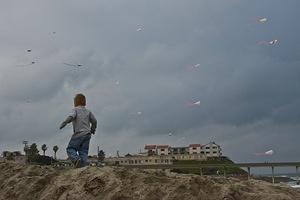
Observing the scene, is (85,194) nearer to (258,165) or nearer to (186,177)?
(186,177)

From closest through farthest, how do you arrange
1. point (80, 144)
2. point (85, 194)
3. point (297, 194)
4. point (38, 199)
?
point (297, 194), point (85, 194), point (38, 199), point (80, 144)

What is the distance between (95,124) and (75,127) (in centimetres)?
53

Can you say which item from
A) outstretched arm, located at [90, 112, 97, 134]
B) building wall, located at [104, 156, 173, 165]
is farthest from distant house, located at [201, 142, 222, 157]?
outstretched arm, located at [90, 112, 97, 134]

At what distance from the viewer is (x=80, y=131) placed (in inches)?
460

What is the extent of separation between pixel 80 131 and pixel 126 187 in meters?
4.03

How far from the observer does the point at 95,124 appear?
12023 millimetres

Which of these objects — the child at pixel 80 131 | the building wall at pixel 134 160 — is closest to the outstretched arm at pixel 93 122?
the child at pixel 80 131

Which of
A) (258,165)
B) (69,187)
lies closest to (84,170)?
(69,187)

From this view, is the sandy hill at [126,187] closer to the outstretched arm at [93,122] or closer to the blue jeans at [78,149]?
the blue jeans at [78,149]

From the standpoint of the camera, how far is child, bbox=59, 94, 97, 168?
11.6 m

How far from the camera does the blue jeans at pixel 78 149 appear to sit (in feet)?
37.9

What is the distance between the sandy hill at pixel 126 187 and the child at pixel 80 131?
4.21 ft

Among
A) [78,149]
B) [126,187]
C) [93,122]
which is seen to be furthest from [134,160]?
[126,187]

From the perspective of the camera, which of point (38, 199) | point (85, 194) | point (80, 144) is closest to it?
point (85, 194)
